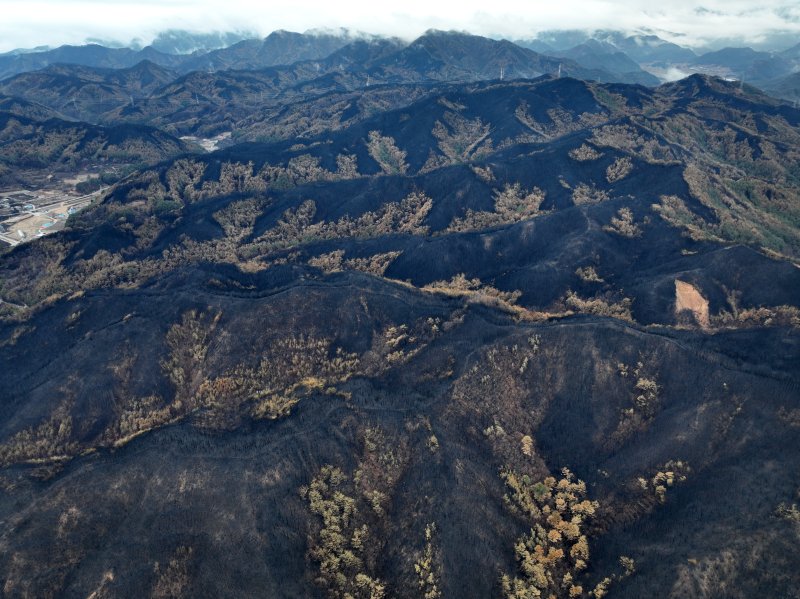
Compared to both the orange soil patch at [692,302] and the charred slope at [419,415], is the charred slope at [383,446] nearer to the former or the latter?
the charred slope at [419,415]

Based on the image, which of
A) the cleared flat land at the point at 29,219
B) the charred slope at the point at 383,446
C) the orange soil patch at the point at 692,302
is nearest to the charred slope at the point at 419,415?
the charred slope at the point at 383,446

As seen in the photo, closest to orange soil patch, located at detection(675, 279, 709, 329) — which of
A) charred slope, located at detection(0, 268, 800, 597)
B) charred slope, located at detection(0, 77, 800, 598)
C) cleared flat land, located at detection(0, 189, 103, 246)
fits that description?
charred slope, located at detection(0, 77, 800, 598)

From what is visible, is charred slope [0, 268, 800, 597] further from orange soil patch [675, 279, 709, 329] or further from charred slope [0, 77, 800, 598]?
orange soil patch [675, 279, 709, 329]

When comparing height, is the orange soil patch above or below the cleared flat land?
above

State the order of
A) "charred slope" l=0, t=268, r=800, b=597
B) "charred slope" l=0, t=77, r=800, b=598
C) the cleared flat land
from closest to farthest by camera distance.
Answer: "charred slope" l=0, t=268, r=800, b=597
"charred slope" l=0, t=77, r=800, b=598
the cleared flat land

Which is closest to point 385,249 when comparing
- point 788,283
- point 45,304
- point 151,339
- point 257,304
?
point 257,304

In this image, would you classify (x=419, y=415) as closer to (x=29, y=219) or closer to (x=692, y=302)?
(x=692, y=302)

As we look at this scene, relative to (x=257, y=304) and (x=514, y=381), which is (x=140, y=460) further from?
(x=514, y=381)

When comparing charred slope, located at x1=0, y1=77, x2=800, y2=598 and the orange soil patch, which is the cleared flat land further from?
the orange soil patch

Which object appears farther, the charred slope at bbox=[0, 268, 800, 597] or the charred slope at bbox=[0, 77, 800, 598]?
the charred slope at bbox=[0, 77, 800, 598]

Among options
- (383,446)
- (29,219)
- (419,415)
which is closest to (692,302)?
(419,415)

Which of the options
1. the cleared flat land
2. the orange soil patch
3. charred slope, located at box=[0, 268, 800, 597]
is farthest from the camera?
the cleared flat land
